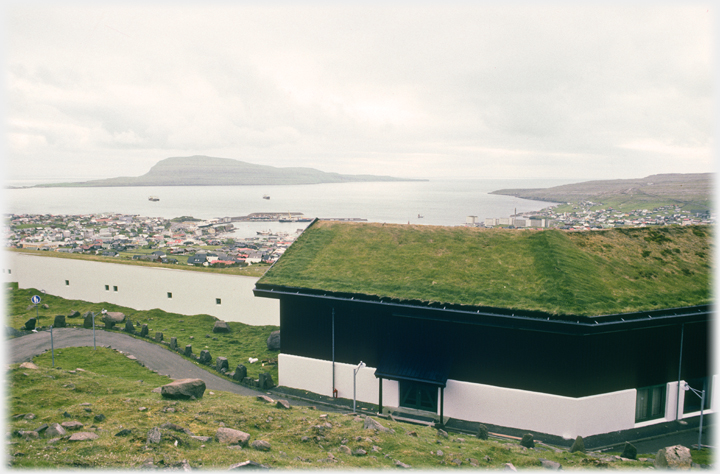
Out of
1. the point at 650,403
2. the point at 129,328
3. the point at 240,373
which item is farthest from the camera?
the point at 129,328

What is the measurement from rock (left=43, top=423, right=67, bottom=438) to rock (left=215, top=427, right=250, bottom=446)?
448 cm

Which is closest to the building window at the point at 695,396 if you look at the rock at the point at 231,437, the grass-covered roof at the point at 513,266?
the grass-covered roof at the point at 513,266

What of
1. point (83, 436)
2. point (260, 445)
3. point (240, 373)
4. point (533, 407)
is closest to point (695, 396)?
point (533, 407)

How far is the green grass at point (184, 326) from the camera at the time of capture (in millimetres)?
29453

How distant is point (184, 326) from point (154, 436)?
940 inches

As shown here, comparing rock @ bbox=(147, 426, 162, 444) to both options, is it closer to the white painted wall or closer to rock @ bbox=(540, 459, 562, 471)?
rock @ bbox=(540, 459, 562, 471)

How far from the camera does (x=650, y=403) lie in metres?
20.3

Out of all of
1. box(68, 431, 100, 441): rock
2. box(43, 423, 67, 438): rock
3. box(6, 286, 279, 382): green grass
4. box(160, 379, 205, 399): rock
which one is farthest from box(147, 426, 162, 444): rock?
box(6, 286, 279, 382): green grass

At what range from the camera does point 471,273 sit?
875 inches

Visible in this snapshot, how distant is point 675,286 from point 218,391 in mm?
22977

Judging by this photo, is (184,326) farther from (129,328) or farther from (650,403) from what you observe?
(650,403)

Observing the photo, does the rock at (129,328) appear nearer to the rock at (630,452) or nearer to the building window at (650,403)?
the rock at (630,452)

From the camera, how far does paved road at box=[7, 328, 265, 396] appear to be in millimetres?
24970

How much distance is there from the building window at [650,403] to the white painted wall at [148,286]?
80.4 ft
